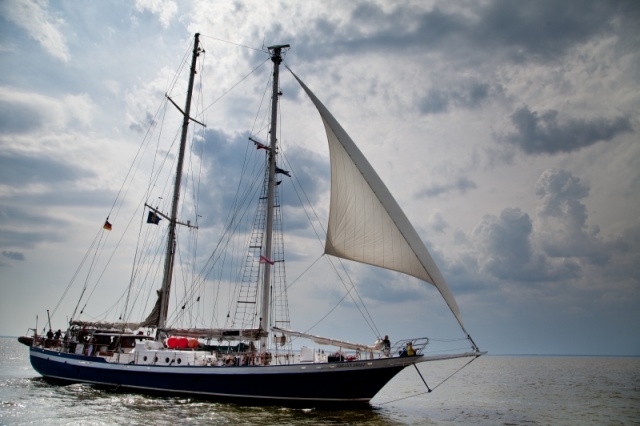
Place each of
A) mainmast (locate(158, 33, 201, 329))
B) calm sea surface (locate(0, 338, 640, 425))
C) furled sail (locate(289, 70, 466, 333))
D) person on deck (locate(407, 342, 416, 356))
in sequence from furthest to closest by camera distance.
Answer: mainmast (locate(158, 33, 201, 329)) → person on deck (locate(407, 342, 416, 356)) → furled sail (locate(289, 70, 466, 333)) → calm sea surface (locate(0, 338, 640, 425))

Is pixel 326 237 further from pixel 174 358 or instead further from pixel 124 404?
pixel 124 404

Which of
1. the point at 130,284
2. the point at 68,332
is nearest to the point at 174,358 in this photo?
the point at 130,284

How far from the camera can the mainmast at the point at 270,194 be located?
28.3m

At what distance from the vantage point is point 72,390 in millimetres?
31750

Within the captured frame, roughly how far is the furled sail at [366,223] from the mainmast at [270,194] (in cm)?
434

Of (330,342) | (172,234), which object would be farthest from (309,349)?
(172,234)

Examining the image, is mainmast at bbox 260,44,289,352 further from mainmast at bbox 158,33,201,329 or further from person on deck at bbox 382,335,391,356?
mainmast at bbox 158,33,201,329

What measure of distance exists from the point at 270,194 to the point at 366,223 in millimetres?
7486

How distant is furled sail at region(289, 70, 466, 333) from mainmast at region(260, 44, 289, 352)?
4336mm

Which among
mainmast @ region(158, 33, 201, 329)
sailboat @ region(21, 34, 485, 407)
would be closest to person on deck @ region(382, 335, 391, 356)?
sailboat @ region(21, 34, 485, 407)

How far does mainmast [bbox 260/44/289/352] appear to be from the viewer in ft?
92.8

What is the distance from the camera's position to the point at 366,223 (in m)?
25.4

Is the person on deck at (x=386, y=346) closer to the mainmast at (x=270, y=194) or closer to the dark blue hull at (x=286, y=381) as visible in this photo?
the dark blue hull at (x=286, y=381)

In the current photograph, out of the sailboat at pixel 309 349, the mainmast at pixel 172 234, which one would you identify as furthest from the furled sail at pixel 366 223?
the mainmast at pixel 172 234
